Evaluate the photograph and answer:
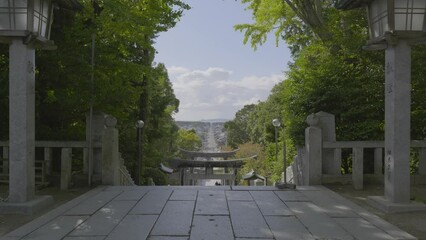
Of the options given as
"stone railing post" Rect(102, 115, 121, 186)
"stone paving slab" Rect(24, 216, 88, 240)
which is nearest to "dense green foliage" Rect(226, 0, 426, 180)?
"stone railing post" Rect(102, 115, 121, 186)

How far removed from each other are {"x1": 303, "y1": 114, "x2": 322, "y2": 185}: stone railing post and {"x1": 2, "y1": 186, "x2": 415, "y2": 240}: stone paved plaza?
75 cm

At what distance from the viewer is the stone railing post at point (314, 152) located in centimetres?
770

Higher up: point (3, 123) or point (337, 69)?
point (337, 69)

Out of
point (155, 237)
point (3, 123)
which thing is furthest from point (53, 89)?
point (155, 237)

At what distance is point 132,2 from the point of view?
12.0 m

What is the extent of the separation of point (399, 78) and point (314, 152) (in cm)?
259

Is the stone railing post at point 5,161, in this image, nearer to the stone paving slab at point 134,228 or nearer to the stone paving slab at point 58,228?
the stone paving slab at point 58,228

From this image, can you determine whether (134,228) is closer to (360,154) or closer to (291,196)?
(291,196)

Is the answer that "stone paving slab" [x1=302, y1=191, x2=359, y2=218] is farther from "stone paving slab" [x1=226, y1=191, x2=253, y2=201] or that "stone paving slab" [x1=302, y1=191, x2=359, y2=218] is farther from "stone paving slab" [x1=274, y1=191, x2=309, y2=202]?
"stone paving slab" [x1=226, y1=191, x2=253, y2=201]

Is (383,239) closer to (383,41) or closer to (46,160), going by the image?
(383,41)

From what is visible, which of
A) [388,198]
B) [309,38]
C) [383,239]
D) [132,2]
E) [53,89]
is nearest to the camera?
[383,239]

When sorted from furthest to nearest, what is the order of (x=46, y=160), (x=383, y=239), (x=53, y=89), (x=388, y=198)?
(x=53, y=89) < (x=46, y=160) < (x=388, y=198) < (x=383, y=239)

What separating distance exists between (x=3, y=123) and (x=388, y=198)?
7240mm

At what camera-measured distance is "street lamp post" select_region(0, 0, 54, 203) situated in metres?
5.44
